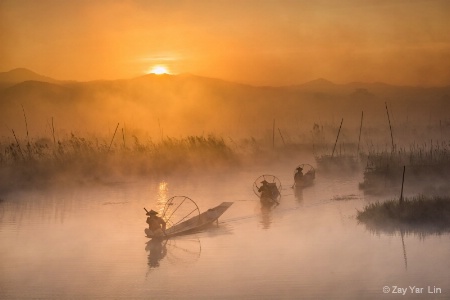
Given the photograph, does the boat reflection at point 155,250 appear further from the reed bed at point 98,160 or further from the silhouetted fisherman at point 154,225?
the reed bed at point 98,160

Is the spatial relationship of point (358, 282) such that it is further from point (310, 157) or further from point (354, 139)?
point (354, 139)

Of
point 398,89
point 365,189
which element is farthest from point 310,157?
point 398,89

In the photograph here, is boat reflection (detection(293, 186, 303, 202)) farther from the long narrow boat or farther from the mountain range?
the mountain range

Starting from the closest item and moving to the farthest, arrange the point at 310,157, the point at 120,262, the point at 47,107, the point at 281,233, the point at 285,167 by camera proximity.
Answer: the point at 120,262, the point at 281,233, the point at 285,167, the point at 310,157, the point at 47,107

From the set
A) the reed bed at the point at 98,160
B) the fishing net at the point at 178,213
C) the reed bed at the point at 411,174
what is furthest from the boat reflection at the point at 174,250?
the reed bed at the point at 98,160

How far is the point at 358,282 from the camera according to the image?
368 inches

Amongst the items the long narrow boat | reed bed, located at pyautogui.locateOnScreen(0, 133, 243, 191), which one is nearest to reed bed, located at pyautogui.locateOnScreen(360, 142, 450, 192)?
the long narrow boat

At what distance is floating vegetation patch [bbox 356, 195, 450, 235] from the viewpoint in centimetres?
1255

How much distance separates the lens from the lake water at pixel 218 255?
30.2 ft

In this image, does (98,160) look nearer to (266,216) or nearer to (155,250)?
(266,216)

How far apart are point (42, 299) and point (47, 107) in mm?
49996

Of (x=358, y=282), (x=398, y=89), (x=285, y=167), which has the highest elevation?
(x=398, y=89)

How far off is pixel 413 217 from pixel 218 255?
4060 mm

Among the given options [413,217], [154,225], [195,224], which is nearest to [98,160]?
[195,224]
